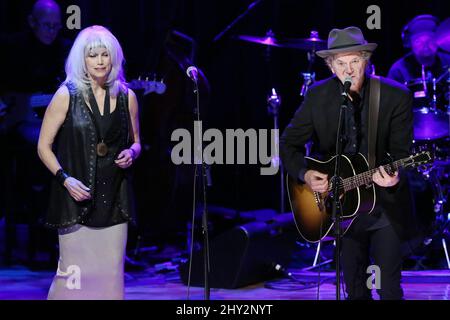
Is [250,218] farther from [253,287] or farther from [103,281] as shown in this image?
[103,281]

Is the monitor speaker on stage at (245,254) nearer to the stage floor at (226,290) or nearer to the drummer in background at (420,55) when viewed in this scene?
the stage floor at (226,290)

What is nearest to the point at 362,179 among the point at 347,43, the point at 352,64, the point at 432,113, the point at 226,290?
the point at 352,64

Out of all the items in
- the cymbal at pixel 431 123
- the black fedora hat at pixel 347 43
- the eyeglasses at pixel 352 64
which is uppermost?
the black fedora hat at pixel 347 43

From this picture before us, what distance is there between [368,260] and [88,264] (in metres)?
1.71

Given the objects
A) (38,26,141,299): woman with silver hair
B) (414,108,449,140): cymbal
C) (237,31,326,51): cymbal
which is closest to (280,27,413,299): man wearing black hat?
(38,26,141,299): woman with silver hair

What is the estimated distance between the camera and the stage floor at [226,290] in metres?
6.30

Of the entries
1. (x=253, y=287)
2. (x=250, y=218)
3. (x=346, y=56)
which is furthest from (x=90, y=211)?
(x=250, y=218)

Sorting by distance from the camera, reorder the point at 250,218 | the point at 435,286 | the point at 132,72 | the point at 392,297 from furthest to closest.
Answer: the point at 250,218
the point at 132,72
the point at 435,286
the point at 392,297

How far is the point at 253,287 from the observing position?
6.73 meters

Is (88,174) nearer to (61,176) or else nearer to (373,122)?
(61,176)

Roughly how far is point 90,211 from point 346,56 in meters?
1.81

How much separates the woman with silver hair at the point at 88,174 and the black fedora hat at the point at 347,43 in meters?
1.32

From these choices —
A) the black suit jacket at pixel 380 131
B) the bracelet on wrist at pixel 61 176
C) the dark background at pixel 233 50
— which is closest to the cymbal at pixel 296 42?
the dark background at pixel 233 50

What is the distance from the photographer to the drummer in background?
23.9ft
